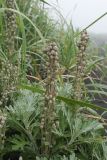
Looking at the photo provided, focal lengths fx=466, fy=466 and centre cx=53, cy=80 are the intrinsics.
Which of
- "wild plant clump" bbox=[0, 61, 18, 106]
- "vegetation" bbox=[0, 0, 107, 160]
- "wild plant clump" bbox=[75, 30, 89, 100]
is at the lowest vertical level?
"vegetation" bbox=[0, 0, 107, 160]

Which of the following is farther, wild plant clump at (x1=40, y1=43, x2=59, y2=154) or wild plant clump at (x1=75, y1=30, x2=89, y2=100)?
wild plant clump at (x1=75, y1=30, x2=89, y2=100)

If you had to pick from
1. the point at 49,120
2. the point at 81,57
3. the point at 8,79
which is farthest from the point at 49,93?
the point at 8,79

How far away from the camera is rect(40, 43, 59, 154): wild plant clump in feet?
5.96

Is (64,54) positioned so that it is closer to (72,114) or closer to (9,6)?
(9,6)

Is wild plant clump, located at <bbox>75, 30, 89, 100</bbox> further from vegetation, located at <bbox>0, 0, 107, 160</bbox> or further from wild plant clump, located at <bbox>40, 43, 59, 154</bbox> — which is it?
wild plant clump, located at <bbox>40, 43, 59, 154</bbox>

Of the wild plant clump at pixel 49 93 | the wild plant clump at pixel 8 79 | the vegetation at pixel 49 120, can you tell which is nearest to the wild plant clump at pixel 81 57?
the vegetation at pixel 49 120

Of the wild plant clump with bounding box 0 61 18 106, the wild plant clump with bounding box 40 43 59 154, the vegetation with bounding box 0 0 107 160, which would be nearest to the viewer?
the wild plant clump with bounding box 40 43 59 154

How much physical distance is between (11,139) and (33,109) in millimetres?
171

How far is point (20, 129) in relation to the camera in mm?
2189

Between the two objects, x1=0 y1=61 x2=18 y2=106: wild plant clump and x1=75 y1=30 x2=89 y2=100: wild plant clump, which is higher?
x1=75 y1=30 x2=89 y2=100: wild plant clump

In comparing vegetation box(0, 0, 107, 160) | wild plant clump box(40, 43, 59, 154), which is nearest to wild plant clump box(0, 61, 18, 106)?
vegetation box(0, 0, 107, 160)

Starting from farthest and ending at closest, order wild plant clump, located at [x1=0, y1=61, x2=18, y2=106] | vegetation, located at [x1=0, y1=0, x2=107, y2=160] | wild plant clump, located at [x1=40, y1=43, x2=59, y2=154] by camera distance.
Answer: wild plant clump, located at [x1=0, y1=61, x2=18, y2=106], vegetation, located at [x1=0, y1=0, x2=107, y2=160], wild plant clump, located at [x1=40, y1=43, x2=59, y2=154]

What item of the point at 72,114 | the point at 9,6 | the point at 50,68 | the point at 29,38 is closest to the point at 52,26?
the point at 29,38

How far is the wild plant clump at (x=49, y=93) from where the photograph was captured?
182 cm
